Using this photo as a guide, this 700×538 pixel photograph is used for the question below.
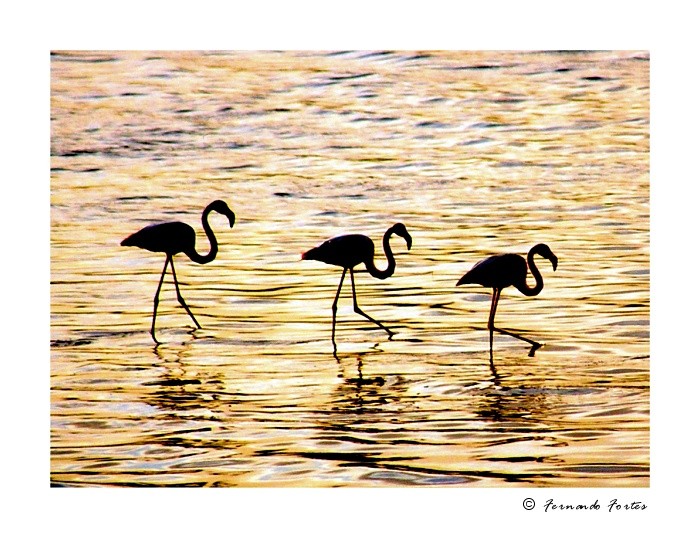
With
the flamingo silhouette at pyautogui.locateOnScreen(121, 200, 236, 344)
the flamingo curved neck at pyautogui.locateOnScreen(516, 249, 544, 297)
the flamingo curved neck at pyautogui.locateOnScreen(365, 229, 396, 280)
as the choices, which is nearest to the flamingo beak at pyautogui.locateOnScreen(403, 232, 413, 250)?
the flamingo curved neck at pyautogui.locateOnScreen(365, 229, 396, 280)

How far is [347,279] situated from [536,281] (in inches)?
48.5

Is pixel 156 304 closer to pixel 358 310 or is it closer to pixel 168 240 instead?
pixel 168 240

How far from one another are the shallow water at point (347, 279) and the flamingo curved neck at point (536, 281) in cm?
17

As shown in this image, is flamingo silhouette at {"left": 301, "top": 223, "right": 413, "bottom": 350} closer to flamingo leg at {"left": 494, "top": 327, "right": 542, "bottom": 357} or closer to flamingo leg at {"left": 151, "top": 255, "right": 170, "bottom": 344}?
flamingo leg at {"left": 494, "top": 327, "right": 542, "bottom": 357}

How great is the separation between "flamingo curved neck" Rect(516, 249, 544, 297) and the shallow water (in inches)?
6.8

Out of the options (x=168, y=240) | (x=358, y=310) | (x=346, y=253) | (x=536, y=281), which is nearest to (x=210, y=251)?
(x=168, y=240)

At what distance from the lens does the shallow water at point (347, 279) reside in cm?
673

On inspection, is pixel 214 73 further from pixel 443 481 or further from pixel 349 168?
pixel 443 481

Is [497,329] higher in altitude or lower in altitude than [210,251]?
lower

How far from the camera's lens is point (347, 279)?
27.5ft

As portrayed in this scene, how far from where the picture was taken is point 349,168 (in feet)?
28.2

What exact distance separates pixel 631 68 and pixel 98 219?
3.32 meters

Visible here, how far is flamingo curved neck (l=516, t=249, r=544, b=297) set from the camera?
7766 mm
